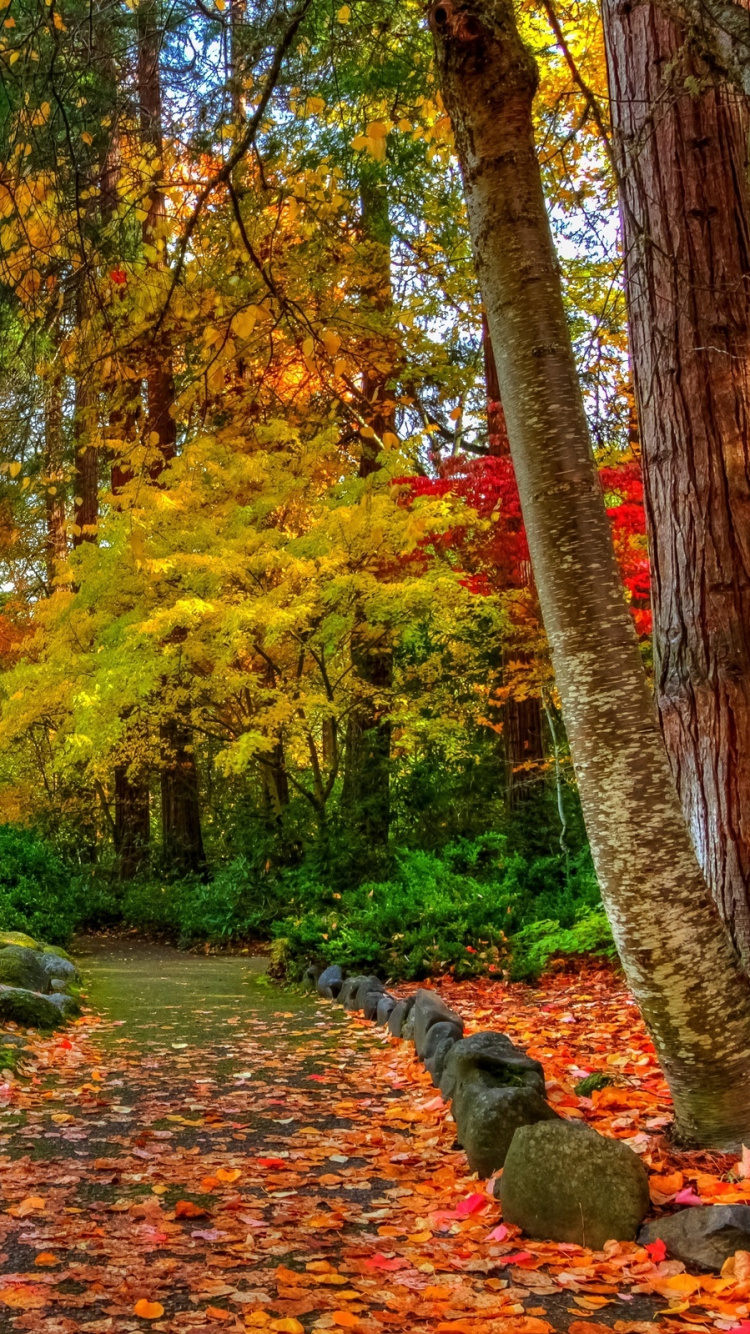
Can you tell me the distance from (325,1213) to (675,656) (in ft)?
7.36

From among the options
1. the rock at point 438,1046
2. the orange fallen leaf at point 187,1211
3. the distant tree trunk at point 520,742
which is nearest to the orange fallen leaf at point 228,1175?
the orange fallen leaf at point 187,1211

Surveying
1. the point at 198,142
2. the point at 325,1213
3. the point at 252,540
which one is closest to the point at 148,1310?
the point at 325,1213

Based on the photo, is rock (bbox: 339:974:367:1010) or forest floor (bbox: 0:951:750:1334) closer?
forest floor (bbox: 0:951:750:1334)

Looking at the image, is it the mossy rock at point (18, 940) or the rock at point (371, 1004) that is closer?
the rock at point (371, 1004)

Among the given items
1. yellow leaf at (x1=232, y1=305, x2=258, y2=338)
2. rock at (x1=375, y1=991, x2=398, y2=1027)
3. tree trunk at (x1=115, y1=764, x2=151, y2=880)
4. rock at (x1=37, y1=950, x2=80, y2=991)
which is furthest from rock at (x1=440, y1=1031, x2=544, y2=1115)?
tree trunk at (x1=115, y1=764, x2=151, y2=880)

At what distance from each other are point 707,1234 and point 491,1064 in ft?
4.41

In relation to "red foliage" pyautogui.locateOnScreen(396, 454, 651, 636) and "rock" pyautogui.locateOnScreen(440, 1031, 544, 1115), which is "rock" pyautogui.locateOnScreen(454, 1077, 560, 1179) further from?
"red foliage" pyautogui.locateOnScreen(396, 454, 651, 636)

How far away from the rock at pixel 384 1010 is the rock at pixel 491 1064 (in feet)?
6.93

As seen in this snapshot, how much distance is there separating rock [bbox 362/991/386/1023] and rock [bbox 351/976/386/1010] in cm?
2

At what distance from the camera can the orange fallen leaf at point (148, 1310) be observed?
231 cm

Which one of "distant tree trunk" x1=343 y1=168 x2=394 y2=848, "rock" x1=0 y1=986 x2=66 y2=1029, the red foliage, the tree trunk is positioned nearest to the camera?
"rock" x1=0 y1=986 x2=66 y2=1029

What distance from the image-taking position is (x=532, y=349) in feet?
10.5

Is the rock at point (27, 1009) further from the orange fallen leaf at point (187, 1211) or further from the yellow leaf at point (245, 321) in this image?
the yellow leaf at point (245, 321)

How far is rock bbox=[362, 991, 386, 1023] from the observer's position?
6.46 metres
